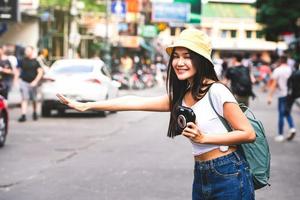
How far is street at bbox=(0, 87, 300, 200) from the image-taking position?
26.4 ft

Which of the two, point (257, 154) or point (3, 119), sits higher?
point (257, 154)

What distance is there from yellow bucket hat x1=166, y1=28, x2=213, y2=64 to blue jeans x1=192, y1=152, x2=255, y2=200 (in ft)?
1.79

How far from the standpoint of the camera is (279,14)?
4588 cm

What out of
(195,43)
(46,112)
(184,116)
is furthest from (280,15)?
(184,116)

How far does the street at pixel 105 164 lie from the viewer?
8.05m

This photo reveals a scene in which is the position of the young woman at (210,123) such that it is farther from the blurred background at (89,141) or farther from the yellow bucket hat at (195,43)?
the blurred background at (89,141)

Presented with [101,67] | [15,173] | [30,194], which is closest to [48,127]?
[101,67]

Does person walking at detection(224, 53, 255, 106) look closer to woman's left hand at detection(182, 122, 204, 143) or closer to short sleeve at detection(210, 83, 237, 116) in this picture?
short sleeve at detection(210, 83, 237, 116)

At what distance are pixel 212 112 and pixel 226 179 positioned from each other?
0.36m

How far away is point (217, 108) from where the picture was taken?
3.86 meters

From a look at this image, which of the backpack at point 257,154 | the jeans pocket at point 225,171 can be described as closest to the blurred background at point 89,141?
the backpack at point 257,154

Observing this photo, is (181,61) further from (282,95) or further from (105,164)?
(282,95)

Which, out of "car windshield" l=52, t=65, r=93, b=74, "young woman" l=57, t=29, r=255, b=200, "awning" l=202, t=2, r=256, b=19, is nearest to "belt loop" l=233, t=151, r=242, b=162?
"young woman" l=57, t=29, r=255, b=200

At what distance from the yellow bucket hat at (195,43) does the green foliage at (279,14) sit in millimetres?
40723
